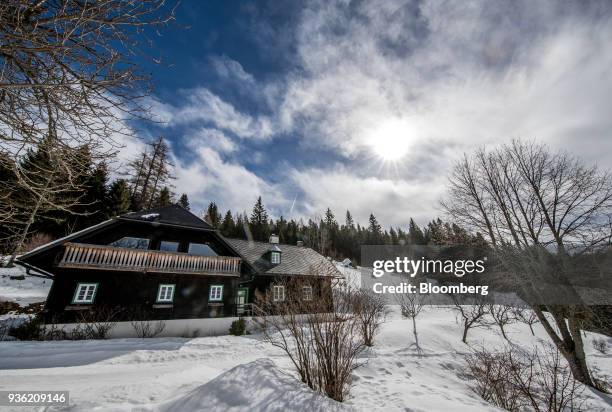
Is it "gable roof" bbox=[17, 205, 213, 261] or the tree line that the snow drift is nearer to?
"gable roof" bbox=[17, 205, 213, 261]

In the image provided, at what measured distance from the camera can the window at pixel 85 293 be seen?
1213 centimetres

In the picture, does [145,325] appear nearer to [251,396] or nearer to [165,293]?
[165,293]

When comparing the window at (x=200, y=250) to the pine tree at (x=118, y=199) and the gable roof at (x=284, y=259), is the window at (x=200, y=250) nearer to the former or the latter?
the gable roof at (x=284, y=259)

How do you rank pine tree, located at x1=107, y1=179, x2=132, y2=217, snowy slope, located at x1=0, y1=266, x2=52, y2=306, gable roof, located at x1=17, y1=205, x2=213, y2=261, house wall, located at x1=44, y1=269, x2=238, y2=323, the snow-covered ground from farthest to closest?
pine tree, located at x1=107, y1=179, x2=132, y2=217
snowy slope, located at x1=0, y1=266, x2=52, y2=306
gable roof, located at x1=17, y1=205, x2=213, y2=261
house wall, located at x1=44, y1=269, x2=238, y2=323
the snow-covered ground

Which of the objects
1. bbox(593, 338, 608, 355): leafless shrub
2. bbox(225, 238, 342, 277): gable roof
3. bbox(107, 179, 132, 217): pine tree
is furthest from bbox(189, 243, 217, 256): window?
bbox(593, 338, 608, 355): leafless shrub

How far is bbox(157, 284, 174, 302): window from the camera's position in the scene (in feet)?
46.5

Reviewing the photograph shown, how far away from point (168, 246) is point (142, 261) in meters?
2.12

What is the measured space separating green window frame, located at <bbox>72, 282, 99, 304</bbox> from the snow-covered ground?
3378 mm

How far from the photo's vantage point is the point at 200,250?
1664 cm

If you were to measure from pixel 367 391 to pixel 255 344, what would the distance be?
7.76 metres

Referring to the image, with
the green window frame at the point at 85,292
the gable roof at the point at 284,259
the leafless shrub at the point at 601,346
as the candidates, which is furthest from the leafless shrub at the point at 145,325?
the leafless shrub at the point at 601,346

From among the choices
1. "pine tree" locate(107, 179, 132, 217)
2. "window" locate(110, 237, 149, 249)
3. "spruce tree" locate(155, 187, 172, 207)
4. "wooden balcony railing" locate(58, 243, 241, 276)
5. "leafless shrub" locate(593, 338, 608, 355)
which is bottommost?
"leafless shrub" locate(593, 338, 608, 355)

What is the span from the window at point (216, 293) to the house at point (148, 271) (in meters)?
0.06

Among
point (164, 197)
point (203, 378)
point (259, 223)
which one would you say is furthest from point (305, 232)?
point (203, 378)
